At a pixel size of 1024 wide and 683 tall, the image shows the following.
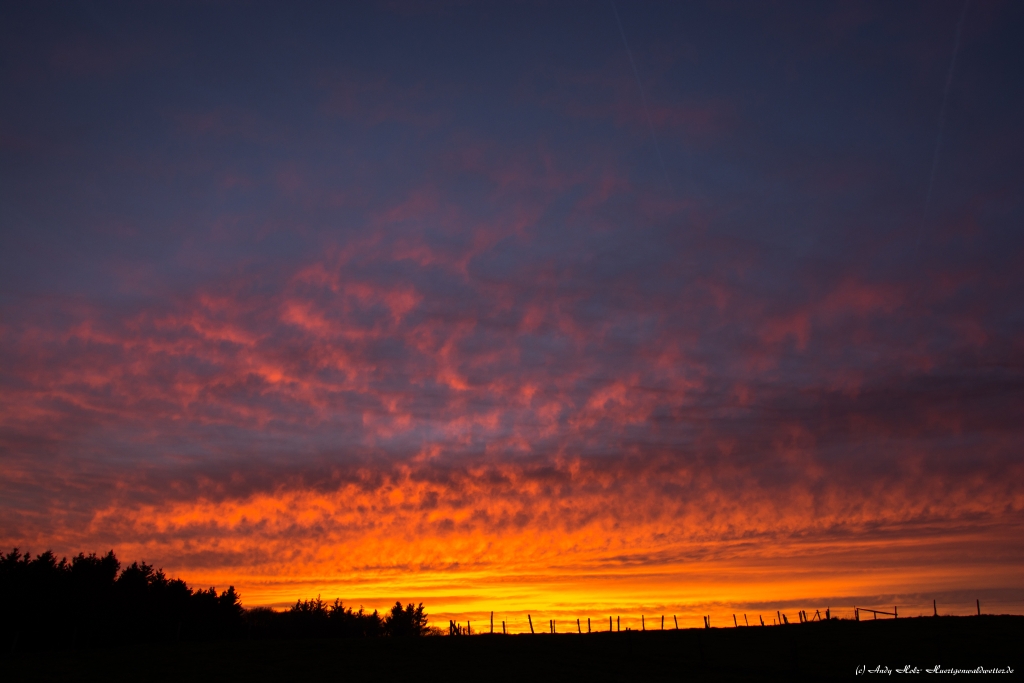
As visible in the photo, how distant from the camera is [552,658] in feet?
229

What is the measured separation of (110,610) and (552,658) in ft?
212

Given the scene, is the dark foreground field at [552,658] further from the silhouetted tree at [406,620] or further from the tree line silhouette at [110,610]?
the silhouetted tree at [406,620]

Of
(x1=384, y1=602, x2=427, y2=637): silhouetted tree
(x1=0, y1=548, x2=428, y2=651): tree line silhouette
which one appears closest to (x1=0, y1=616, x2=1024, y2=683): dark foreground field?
(x1=0, y1=548, x2=428, y2=651): tree line silhouette

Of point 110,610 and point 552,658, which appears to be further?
point 110,610

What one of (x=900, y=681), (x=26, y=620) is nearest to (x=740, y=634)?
(x=900, y=681)

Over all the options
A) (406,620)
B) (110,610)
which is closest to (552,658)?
(110,610)

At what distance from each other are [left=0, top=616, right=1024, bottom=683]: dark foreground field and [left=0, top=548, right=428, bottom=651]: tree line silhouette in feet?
56.0

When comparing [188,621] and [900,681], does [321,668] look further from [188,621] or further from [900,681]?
[188,621]

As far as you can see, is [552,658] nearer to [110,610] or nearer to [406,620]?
[110,610]

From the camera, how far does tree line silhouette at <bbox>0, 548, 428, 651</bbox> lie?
90.2 metres

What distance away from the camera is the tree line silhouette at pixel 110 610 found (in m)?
90.2

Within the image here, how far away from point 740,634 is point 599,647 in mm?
23856

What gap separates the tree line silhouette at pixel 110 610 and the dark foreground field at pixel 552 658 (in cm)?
1707

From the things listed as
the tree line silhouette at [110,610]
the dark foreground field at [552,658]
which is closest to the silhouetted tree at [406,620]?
the tree line silhouette at [110,610]
